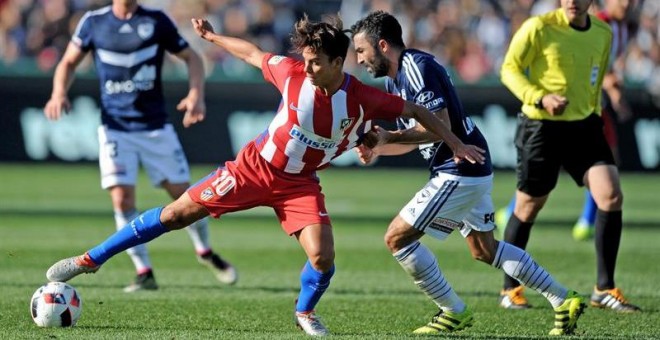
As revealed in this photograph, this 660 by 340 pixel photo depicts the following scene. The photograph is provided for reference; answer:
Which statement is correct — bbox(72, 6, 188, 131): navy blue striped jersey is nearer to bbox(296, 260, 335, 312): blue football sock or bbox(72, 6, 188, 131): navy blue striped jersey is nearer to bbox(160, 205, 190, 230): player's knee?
bbox(160, 205, 190, 230): player's knee

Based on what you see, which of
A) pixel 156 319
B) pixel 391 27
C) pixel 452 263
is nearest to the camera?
pixel 391 27

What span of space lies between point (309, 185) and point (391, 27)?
1.15 metres

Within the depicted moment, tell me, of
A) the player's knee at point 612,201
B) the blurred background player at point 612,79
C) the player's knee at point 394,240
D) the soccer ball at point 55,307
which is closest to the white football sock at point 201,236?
the blurred background player at point 612,79

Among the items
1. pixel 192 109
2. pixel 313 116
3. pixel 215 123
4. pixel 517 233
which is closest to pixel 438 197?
pixel 313 116

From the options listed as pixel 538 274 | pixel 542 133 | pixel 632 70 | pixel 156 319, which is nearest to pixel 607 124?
pixel 542 133

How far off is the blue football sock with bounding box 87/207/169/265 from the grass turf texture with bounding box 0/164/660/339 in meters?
0.48

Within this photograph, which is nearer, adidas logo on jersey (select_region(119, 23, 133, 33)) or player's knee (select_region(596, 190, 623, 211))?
player's knee (select_region(596, 190, 623, 211))

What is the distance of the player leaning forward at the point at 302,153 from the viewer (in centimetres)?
739

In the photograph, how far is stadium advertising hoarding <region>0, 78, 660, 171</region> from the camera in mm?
21359

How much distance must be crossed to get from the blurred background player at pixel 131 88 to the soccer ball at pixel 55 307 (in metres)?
2.48

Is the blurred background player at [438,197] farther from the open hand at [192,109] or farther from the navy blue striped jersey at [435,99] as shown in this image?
the open hand at [192,109]

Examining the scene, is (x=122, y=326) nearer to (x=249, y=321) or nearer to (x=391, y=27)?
(x=249, y=321)

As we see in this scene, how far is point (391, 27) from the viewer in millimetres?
7953

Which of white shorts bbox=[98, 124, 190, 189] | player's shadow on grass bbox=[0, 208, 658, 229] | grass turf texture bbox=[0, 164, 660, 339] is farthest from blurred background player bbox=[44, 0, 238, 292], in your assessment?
player's shadow on grass bbox=[0, 208, 658, 229]
